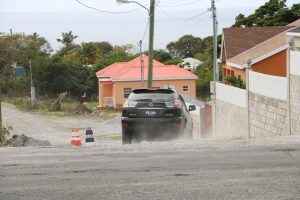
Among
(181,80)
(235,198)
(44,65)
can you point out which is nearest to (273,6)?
(181,80)

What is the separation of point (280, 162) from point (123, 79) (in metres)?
54.8

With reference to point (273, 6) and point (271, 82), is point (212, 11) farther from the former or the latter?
point (271, 82)

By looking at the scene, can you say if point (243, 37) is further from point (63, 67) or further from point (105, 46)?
point (105, 46)

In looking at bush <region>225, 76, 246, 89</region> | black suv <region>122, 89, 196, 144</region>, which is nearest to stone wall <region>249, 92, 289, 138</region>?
black suv <region>122, 89, 196, 144</region>

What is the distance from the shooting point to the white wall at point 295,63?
52.2 ft

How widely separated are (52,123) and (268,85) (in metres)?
37.6

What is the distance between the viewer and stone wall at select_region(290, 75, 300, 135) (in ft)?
51.3

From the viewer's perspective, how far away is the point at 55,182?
9289 mm

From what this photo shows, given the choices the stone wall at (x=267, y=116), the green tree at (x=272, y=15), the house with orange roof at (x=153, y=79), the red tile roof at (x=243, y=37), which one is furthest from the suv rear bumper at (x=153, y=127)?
the house with orange roof at (x=153, y=79)

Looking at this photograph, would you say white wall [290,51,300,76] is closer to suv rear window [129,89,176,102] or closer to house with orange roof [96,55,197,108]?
suv rear window [129,89,176,102]

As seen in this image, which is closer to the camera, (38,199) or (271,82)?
(38,199)

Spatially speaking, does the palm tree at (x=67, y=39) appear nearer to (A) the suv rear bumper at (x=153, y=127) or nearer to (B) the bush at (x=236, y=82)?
(B) the bush at (x=236, y=82)

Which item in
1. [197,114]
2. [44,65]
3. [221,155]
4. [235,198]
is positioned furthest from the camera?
[44,65]

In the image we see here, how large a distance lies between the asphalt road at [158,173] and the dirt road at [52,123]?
3049 cm
